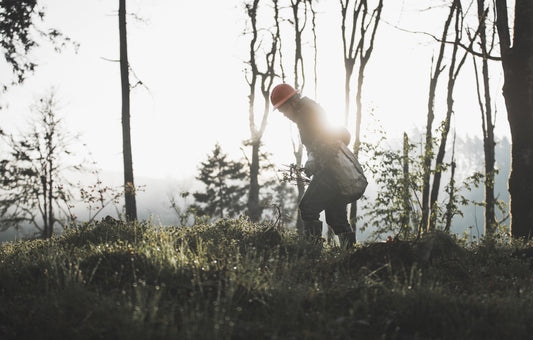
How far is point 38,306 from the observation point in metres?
2.16

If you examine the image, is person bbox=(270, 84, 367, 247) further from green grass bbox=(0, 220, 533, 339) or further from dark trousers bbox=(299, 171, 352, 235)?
green grass bbox=(0, 220, 533, 339)

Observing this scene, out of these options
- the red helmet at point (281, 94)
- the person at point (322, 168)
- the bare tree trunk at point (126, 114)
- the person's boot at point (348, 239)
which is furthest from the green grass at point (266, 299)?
the bare tree trunk at point (126, 114)

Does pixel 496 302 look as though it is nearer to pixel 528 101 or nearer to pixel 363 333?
pixel 363 333

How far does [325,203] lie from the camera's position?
425cm

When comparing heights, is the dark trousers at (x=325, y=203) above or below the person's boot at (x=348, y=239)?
above

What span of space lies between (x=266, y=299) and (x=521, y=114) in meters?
5.32

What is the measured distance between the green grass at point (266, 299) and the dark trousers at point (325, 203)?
3.33 ft

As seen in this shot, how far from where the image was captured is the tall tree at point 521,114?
5164 mm

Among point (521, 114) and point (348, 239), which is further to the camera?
point (521, 114)

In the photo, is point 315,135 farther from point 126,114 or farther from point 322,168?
point 126,114

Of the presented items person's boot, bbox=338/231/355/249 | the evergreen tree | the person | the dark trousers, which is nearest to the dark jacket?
the person

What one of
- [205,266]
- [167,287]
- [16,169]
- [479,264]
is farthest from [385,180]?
[16,169]

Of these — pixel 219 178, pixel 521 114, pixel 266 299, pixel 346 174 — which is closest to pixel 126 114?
pixel 346 174

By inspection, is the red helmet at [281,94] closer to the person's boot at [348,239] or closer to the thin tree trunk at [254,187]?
the person's boot at [348,239]
